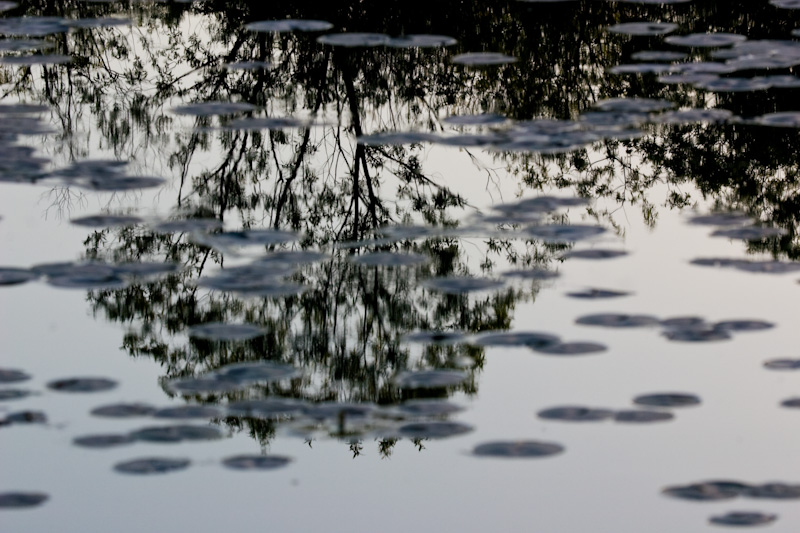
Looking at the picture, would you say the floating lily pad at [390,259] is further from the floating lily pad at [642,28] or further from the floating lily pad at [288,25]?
the floating lily pad at [642,28]

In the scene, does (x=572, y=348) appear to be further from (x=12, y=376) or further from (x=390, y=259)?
(x=12, y=376)

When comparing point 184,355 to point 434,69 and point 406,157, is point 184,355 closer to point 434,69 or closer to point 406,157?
point 406,157

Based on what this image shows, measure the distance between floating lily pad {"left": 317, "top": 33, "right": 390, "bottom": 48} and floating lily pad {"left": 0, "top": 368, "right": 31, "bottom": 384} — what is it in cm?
302

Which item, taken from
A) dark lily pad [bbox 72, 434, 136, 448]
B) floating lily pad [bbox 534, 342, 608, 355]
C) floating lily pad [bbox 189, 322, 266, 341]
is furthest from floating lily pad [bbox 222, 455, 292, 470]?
floating lily pad [bbox 534, 342, 608, 355]

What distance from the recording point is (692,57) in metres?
5.98

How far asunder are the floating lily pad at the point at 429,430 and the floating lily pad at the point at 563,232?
1.21m

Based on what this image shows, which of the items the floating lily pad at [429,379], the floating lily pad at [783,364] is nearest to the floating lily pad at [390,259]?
the floating lily pad at [429,379]

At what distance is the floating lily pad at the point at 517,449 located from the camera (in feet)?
9.62

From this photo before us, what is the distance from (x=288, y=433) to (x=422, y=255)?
118 centimetres

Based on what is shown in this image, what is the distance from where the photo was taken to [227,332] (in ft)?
11.3

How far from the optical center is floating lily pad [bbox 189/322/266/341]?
343 cm

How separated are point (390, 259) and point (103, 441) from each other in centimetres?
133

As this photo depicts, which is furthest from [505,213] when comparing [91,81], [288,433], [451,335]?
[91,81]

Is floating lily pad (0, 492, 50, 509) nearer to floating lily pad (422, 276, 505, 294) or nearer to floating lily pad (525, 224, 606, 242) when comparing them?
floating lily pad (422, 276, 505, 294)
